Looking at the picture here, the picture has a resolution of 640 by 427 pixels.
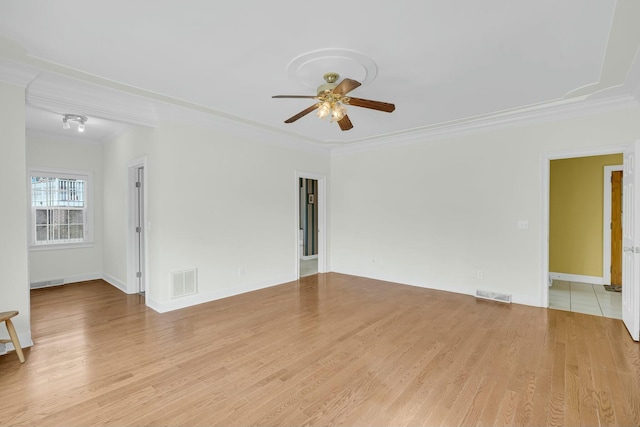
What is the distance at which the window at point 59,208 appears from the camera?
5141mm

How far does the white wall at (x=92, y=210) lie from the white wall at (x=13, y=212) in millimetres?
2802

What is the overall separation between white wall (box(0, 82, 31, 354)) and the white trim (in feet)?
26.1

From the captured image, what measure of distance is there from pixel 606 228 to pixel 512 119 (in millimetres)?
2856

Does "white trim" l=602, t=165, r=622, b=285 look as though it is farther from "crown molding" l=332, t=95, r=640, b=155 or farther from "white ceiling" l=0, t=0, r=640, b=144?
"white ceiling" l=0, t=0, r=640, b=144

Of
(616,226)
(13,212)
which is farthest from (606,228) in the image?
(13,212)

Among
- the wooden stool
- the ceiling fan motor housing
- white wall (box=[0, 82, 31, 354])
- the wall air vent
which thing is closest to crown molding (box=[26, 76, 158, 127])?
white wall (box=[0, 82, 31, 354])

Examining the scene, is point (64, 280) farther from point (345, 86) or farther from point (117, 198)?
point (345, 86)

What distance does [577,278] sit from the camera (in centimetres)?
550

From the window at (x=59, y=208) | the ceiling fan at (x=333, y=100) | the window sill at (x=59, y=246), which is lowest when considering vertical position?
the window sill at (x=59, y=246)

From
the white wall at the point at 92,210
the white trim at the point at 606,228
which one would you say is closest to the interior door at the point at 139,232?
the white wall at the point at 92,210

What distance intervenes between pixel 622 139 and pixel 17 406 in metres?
6.21

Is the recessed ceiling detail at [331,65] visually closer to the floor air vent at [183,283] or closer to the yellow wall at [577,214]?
the floor air vent at [183,283]

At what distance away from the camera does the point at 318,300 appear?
450 cm

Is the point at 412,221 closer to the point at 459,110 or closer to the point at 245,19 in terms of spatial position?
the point at 459,110
